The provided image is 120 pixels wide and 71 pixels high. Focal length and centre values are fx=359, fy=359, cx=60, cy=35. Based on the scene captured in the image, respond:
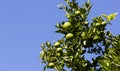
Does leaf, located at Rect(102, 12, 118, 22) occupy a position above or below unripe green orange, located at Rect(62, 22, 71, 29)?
above

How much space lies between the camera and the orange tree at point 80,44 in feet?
32.4

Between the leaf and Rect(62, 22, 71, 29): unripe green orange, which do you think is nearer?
Rect(62, 22, 71, 29): unripe green orange

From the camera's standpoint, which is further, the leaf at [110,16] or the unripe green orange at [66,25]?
the leaf at [110,16]

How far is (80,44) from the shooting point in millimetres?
10195

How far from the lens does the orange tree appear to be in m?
9.87

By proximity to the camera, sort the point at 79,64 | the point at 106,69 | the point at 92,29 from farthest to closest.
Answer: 1. the point at 92,29
2. the point at 79,64
3. the point at 106,69

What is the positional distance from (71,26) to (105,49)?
170 cm

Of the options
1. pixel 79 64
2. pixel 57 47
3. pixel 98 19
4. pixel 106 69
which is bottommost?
pixel 106 69

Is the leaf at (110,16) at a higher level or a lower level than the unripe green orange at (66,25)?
higher

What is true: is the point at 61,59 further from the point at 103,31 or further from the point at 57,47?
the point at 103,31

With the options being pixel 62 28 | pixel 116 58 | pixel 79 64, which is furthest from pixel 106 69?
pixel 62 28

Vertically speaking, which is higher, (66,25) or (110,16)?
(110,16)

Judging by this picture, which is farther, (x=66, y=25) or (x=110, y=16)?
(x=110, y=16)

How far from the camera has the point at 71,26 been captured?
9.98 m
